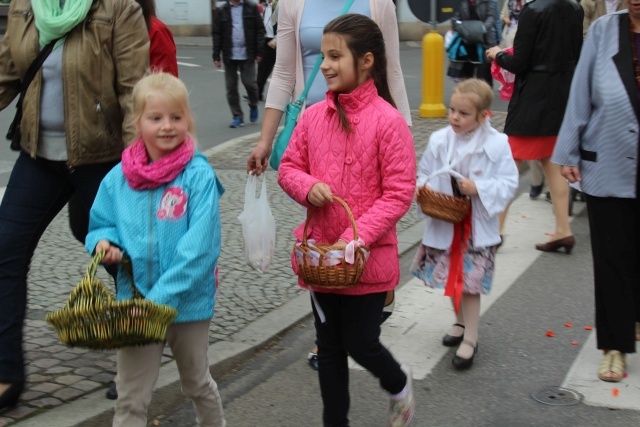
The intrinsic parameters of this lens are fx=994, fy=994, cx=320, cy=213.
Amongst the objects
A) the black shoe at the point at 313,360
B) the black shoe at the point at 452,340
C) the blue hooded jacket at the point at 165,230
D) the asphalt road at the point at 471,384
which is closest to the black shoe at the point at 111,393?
the asphalt road at the point at 471,384

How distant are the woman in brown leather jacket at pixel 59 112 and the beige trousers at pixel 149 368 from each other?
839mm

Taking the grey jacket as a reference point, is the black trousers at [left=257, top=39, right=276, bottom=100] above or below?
below

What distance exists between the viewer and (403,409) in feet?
13.5

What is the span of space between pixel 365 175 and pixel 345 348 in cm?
71

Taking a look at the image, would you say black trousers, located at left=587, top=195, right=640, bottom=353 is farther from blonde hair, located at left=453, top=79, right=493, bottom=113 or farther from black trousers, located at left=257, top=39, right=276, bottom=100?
black trousers, located at left=257, top=39, right=276, bottom=100

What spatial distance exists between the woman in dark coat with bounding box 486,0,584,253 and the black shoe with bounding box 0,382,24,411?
416 cm

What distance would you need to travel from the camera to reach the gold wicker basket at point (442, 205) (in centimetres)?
488

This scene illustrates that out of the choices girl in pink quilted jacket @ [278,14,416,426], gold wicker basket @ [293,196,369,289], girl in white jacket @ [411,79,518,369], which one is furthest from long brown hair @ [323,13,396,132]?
girl in white jacket @ [411,79,518,369]

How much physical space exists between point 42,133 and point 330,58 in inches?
51.4

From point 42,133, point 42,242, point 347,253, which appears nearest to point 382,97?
point 347,253

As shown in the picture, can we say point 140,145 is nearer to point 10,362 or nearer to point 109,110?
point 109,110

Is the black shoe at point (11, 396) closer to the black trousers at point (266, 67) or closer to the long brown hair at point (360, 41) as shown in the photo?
the long brown hair at point (360, 41)

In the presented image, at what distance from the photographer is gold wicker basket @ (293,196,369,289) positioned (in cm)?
357

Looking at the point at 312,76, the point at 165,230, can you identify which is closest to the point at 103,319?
the point at 165,230
